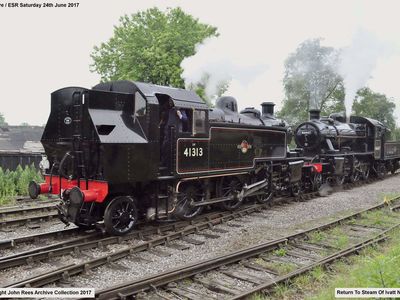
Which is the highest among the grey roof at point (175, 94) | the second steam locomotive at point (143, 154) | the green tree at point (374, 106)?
the green tree at point (374, 106)

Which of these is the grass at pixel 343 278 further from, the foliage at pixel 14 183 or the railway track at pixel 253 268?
the foliage at pixel 14 183

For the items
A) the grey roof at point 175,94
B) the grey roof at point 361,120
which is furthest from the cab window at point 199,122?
the grey roof at point 361,120

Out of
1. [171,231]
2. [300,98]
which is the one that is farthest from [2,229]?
[300,98]

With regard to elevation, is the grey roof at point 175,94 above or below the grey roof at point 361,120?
below

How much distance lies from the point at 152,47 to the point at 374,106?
29.8 m

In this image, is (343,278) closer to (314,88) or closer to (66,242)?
(66,242)

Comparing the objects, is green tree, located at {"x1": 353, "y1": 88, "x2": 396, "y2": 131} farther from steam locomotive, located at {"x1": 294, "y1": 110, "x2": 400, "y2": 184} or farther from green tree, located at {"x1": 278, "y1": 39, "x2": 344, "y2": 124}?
steam locomotive, located at {"x1": 294, "y1": 110, "x2": 400, "y2": 184}

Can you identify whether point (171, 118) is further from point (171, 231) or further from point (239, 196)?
point (239, 196)

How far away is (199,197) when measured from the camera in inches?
410

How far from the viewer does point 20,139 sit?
3522 centimetres

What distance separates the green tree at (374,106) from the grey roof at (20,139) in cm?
3345

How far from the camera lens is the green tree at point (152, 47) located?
86.8 feet

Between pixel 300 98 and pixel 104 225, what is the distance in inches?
1468

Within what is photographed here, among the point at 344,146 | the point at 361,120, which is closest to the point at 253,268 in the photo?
the point at 344,146
